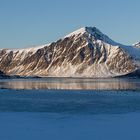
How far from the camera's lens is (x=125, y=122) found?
30.1 meters

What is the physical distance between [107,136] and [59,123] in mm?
6161

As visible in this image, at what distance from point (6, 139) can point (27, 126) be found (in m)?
4.78

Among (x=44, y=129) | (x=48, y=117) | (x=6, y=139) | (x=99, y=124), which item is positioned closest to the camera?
(x=6, y=139)

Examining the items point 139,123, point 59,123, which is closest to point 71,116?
point 59,123

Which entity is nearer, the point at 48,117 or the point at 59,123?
the point at 59,123

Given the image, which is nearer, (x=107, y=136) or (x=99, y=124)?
(x=107, y=136)

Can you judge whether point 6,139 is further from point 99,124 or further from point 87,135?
point 99,124

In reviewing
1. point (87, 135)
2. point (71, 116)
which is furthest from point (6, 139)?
point (71, 116)

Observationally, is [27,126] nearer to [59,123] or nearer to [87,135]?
[59,123]

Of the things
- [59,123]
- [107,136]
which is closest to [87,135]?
[107,136]

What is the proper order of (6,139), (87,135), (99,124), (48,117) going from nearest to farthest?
1. (6,139)
2. (87,135)
3. (99,124)
4. (48,117)

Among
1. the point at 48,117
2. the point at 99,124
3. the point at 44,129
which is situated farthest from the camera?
the point at 48,117

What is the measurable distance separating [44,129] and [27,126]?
1562 mm

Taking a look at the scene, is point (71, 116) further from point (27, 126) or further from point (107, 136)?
point (107, 136)
